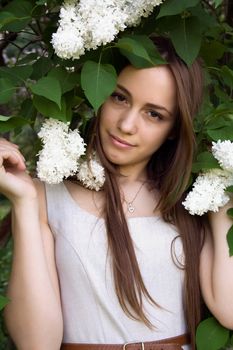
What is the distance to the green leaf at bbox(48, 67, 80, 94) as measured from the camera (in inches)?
59.0

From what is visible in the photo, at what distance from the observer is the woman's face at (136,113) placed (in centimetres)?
159

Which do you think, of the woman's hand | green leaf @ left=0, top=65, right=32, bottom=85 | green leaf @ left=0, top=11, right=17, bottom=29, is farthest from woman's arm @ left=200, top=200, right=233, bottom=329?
green leaf @ left=0, top=11, right=17, bottom=29

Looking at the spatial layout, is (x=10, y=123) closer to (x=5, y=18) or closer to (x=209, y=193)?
(x=5, y=18)

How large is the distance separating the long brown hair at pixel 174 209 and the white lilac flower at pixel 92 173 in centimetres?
2

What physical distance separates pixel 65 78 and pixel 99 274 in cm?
50

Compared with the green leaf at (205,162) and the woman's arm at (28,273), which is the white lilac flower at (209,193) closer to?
the green leaf at (205,162)

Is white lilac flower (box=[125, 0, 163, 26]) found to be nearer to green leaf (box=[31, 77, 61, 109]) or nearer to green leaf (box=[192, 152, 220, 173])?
green leaf (box=[31, 77, 61, 109])

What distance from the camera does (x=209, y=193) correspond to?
1622 millimetres

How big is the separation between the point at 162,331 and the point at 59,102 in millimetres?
703

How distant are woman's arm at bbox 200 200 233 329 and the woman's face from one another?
0.26 meters

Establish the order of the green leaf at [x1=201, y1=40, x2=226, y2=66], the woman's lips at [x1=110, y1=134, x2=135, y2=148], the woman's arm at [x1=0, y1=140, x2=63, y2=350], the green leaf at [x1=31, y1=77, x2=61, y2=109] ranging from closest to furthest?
the green leaf at [x1=31, y1=77, x2=61, y2=109], the woman's arm at [x1=0, y1=140, x2=63, y2=350], the woman's lips at [x1=110, y1=134, x2=135, y2=148], the green leaf at [x1=201, y1=40, x2=226, y2=66]

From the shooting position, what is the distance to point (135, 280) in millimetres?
1682

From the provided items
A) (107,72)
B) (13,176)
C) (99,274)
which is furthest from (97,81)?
(99,274)

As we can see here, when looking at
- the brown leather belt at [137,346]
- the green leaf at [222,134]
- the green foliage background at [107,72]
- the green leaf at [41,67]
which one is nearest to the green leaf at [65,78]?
the green foliage background at [107,72]
